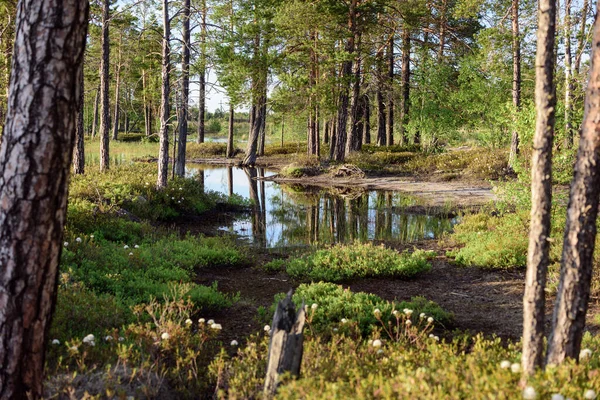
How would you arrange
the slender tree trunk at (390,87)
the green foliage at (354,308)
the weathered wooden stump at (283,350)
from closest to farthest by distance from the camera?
the weathered wooden stump at (283,350) → the green foliage at (354,308) → the slender tree trunk at (390,87)

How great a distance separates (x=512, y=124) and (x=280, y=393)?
9.17m

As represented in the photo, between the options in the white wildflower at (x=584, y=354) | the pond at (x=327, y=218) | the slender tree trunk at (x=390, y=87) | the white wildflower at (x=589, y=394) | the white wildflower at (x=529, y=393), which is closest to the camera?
the white wildflower at (x=529, y=393)

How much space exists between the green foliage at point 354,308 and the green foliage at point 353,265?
1833 millimetres

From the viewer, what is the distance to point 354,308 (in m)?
6.84

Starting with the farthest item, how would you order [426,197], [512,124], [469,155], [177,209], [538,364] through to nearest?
[469,155]
[426,197]
[177,209]
[512,124]
[538,364]

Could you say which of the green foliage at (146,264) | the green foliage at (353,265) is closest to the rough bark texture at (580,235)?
the green foliage at (146,264)

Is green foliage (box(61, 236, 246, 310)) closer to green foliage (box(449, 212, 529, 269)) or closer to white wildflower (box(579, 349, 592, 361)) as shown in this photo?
white wildflower (box(579, 349, 592, 361))

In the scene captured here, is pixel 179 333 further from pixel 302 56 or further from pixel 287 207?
pixel 302 56

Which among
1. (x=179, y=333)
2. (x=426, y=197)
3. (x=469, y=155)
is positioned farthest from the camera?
(x=469, y=155)

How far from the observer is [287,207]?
18.5m

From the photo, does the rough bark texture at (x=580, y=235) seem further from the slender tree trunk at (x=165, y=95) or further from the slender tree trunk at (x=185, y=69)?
the slender tree trunk at (x=185, y=69)

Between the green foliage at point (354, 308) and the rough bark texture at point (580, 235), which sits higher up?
the rough bark texture at point (580, 235)

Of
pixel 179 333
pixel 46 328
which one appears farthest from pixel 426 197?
pixel 46 328

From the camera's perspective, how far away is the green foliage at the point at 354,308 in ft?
21.4
